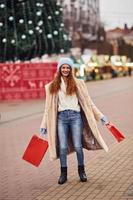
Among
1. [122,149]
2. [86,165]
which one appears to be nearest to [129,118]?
[122,149]

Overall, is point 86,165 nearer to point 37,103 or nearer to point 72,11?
point 37,103

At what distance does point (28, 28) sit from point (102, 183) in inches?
814

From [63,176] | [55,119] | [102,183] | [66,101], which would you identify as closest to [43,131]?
[55,119]

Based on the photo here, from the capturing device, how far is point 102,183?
7043 millimetres

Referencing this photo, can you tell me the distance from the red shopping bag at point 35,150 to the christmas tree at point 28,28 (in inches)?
781

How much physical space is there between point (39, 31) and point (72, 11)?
823 inches

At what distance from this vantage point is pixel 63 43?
29094 millimetres

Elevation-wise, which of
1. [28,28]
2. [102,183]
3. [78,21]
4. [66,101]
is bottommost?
[102,183]

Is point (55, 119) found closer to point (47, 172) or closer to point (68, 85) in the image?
point (68, 85)

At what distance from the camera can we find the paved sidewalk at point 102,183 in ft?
21.1

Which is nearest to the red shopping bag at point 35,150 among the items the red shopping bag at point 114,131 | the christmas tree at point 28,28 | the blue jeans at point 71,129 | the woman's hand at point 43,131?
the woman's hand at point 43,131

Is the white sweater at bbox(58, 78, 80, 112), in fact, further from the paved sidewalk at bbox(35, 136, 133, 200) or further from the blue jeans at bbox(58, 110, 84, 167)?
the paved sidewalk at bbox(35, 136, 133, 200)

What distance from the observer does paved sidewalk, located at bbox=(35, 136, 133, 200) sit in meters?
6.43

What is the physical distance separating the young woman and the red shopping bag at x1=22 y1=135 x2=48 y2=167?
0.14 metres
